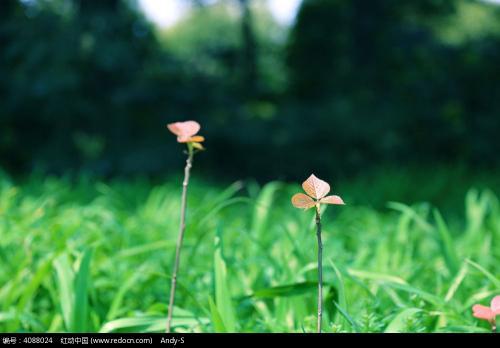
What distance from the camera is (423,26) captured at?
6.34 meters

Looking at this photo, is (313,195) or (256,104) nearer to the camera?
(313,195)

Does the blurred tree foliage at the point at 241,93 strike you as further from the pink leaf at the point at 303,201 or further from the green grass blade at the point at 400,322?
the pink leaf at the point at 303,201

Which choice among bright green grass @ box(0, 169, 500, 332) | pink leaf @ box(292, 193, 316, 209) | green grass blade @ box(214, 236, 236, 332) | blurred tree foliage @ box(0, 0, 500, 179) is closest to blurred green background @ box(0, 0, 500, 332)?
blurred tree foliage @ box(0, 0, 500, 179)

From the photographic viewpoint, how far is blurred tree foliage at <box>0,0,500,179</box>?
518 centimetres

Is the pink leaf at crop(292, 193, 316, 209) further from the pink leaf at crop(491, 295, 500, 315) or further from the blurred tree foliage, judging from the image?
the blurred tree foliage

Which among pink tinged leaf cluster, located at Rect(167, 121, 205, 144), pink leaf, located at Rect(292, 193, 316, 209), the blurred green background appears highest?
the blurred green background

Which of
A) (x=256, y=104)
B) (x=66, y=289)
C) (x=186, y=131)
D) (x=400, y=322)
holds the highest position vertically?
(x=256, y=104)

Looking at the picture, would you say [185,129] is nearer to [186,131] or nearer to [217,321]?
[186,131]

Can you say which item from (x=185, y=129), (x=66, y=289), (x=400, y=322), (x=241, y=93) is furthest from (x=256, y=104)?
(x=185, y=129)

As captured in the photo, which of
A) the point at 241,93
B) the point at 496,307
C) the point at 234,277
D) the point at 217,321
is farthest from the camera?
the point at 241,93

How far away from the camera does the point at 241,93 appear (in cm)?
643

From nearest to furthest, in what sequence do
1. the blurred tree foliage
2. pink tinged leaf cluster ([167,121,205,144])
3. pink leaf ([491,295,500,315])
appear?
pink leaf ([491,295,500,315]) < pink tinged leaf cluster ([167,121,205,144]) < the blurred tree foliage

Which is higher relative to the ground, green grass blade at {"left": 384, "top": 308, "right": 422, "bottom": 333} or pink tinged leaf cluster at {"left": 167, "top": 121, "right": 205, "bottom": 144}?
pink tinged leaf cluster at {"left": 167, "top": 121, "right": 205, "bottom": 144}
